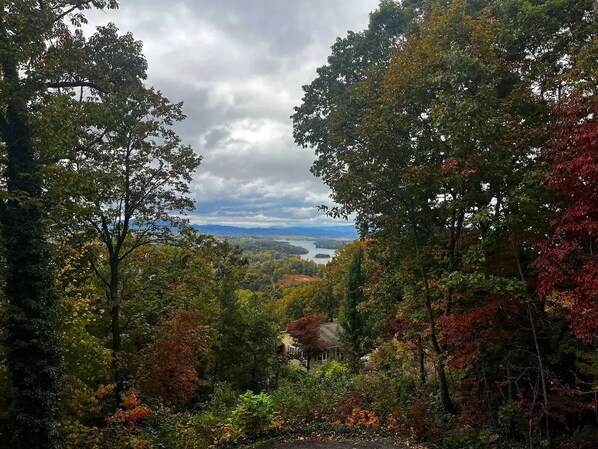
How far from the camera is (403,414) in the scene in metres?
9.47

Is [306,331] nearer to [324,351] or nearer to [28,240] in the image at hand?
[324,351]

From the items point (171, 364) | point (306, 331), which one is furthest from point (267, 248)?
point (171, 364)

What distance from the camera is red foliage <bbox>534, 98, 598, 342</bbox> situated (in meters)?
5.66

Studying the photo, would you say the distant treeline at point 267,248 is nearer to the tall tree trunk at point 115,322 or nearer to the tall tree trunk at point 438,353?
the tall tree trunk at point 115,322

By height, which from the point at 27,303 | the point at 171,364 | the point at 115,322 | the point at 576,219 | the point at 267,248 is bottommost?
the point at 267,248

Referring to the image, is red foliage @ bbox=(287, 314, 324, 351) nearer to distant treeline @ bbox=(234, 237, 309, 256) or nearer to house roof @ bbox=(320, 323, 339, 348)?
house roof @ bbox=(320, 323, 339, 348)

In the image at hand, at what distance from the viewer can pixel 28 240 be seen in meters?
7.79

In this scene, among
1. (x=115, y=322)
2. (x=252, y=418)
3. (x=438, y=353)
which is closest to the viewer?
(x=252, y=418)

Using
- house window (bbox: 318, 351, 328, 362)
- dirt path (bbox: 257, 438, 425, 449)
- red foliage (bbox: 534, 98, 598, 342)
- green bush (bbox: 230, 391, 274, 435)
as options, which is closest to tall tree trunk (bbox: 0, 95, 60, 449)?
green bush (bbox: 230, 391, 274, 435)

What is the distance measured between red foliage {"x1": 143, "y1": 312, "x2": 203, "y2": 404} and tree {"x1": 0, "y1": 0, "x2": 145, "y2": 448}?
4911 mm

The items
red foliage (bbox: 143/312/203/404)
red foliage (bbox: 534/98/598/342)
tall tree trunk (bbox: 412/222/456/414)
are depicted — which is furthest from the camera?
red foliage (bbox: 143/312/203/404)

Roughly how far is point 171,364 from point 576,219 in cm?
1176

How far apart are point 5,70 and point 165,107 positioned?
4996mm

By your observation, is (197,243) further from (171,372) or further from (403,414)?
(403,414)
